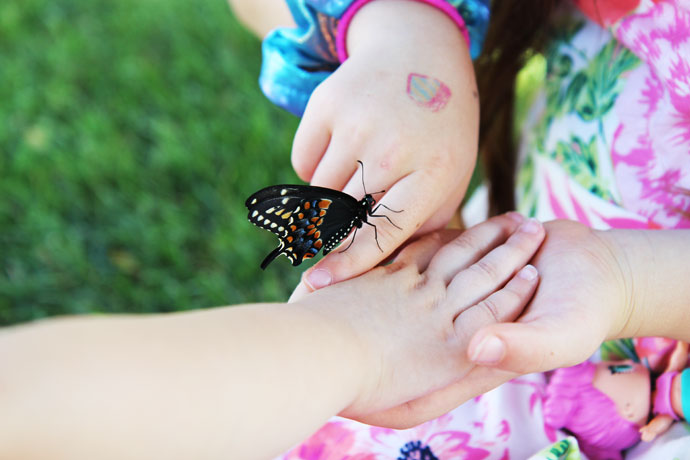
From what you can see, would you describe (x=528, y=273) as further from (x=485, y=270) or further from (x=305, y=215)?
(x=305, y=215)

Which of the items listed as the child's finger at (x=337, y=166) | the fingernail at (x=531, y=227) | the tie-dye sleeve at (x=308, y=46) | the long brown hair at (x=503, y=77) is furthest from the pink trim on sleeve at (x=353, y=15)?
the fingernail at (x=531, y=227)

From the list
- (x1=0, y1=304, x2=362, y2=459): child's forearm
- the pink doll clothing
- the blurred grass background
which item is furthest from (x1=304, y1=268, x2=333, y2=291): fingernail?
the blurred grass background

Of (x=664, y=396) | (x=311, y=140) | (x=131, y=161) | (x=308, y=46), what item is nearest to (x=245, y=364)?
(x=311, y=140)

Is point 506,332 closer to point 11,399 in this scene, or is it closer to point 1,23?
point 11,399

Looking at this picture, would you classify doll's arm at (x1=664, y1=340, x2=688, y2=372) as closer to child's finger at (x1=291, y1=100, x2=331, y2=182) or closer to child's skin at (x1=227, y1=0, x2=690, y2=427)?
child's skin at (x1=227, y1=0, x2=690, y2=427)

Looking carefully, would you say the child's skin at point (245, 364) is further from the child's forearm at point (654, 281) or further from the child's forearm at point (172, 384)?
the child's forearm at point (654, 281)

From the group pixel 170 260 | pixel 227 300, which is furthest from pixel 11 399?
pixel 170 260
